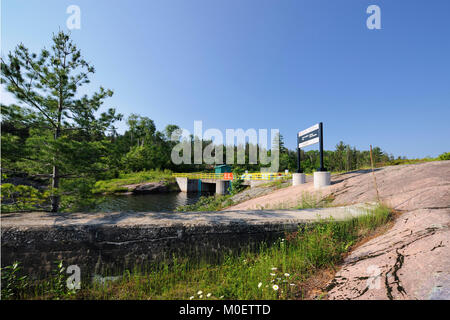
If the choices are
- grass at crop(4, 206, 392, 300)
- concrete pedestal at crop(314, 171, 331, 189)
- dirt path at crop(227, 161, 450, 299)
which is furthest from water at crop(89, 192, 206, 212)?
dirt path at crop(227, 161, 450, 299)

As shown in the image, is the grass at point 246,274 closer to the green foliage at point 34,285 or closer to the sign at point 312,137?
the green foliage at point 34,285

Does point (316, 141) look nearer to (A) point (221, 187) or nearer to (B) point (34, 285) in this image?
(B) point (34, 285)

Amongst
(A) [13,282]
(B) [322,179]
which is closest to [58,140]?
(A) [13,282]

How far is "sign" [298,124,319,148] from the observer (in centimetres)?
890

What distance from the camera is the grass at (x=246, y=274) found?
218 centimetres

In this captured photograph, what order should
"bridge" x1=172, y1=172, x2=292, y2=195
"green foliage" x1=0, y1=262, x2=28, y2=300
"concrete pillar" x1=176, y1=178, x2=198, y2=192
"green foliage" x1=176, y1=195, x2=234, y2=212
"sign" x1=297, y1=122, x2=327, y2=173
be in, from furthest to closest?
"concrete pillar" x1=176, y1=178, x2=198, y2=192 → "bridge" x1=172, y1=172, x2=292, y2=195 → "green foliage" x1=176, y1=195, x2=234, y2=212 → "sign" x1=297, y1=122, x2=327, y2=173 → "green foliage" x1=0, y1=262, x2=28, y2=300

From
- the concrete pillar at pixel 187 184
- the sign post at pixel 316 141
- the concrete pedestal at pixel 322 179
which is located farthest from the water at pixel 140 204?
the concrete pedestal at pixel 322 179

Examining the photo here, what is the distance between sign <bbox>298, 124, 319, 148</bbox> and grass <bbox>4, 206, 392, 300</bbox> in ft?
21.9

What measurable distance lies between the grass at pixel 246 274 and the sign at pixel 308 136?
667 centimetres

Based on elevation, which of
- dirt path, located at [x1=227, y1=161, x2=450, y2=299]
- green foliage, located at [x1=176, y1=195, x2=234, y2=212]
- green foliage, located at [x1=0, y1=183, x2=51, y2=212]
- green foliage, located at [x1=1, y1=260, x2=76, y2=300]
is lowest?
green foliage, located at [x1=176, y1=195, x2=234, y2=212]

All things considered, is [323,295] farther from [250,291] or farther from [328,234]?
[328,234]

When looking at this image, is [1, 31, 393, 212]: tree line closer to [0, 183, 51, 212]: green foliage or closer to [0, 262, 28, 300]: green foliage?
[0, 183, 51, 212]: green foliage

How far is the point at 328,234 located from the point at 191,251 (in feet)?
8.13

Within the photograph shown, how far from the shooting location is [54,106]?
14.2 ft
